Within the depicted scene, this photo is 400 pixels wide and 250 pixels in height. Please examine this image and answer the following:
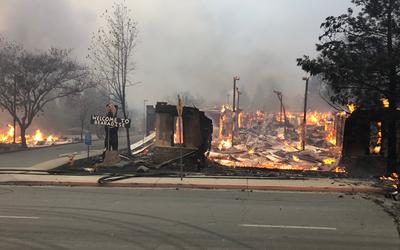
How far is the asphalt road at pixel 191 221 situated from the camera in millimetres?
6527

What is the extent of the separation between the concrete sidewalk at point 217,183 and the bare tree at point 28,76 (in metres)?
19.3

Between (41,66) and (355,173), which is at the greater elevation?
(41,66)

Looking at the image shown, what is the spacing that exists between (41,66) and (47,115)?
157 feet

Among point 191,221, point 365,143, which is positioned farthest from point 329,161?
point 191,221

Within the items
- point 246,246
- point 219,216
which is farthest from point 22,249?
point 219,216

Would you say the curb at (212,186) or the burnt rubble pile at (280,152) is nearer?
the curb at (212,186)

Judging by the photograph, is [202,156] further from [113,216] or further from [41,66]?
[41,66]

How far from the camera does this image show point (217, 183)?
13.0 m

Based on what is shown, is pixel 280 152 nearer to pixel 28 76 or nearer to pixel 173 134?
pixel 173 134

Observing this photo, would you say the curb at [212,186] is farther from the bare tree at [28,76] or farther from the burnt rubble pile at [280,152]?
the bare tree at [28,76]

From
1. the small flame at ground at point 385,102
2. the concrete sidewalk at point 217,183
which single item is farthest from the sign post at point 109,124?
the small flame at ground at point 385,102

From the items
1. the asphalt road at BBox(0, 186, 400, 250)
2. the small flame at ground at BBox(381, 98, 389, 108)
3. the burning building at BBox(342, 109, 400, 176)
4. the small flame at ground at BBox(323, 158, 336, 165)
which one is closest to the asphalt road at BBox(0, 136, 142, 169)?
the asphalt road at BBox(0, 186, 400, 250)

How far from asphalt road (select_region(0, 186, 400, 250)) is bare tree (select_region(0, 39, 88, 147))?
22525 millimetres

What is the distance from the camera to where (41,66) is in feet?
107
